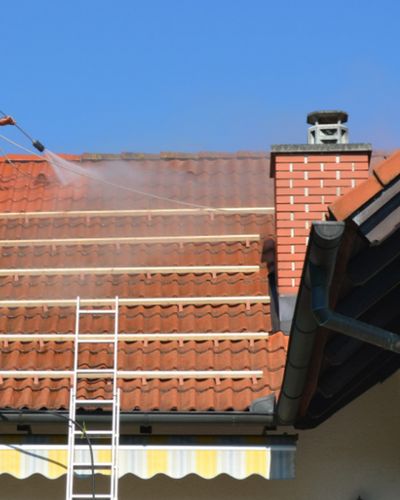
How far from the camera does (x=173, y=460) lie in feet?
30.9

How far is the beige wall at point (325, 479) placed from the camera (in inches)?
392

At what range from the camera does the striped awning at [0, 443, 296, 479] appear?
9.35 metres

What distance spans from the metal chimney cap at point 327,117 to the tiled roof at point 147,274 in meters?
1.26

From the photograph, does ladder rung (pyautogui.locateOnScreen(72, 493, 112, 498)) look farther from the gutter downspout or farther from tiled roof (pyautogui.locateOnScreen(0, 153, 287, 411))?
the gutter downspout

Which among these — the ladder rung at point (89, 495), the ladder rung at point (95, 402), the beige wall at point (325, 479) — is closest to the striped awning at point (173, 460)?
the ladder rung at point (89, 495)

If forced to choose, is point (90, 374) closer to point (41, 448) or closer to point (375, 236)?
point (41, 448)

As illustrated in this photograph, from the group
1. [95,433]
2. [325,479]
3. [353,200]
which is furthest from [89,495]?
[353,200]

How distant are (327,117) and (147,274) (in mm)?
2503

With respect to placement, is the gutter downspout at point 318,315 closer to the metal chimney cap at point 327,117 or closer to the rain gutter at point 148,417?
the rain gutter at point 148,417

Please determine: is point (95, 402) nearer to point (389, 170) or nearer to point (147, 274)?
point (147, 274)

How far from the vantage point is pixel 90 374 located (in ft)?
33.8

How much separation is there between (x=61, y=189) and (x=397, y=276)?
22.7 ft

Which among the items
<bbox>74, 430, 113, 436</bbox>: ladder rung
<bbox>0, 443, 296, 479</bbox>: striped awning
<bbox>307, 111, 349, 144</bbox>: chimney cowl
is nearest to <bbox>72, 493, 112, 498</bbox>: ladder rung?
<bbox>0, 443, 296, 479</bbox>: striped awning

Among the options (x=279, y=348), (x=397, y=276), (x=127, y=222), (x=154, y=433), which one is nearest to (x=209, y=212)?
(x=127, y=222)
